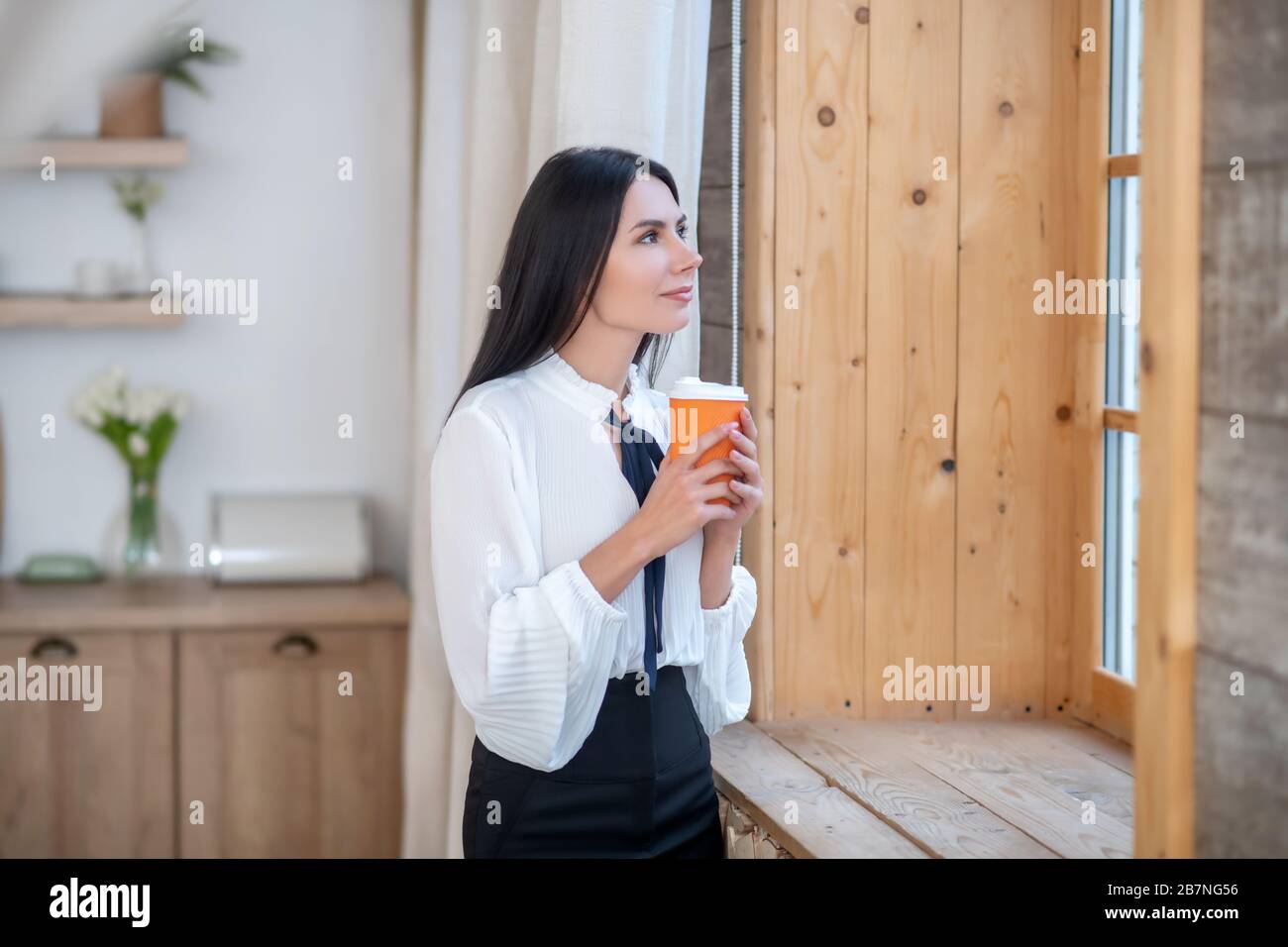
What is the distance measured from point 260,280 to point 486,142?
1.14m

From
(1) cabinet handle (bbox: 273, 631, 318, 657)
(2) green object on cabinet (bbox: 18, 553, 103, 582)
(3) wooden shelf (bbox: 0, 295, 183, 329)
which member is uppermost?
(3) wooden shelf (bbox: 0, 295, 183, 329)

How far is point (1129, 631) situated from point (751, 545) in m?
0.53

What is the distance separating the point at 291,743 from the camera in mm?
2555

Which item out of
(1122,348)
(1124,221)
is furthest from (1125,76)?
(1122,348)

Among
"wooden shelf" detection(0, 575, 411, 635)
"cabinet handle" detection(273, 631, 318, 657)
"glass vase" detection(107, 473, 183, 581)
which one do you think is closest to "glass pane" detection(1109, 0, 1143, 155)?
"wooden shelf" detection(0, 575, 411, 635)

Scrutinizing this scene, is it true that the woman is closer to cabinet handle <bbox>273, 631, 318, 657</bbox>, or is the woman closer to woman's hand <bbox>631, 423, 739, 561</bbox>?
woman's hand <bbox>631, 423, 739, 561</bbox>

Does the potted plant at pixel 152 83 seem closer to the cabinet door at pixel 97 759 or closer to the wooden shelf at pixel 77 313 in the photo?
the wooden shelf at pixel 77 313

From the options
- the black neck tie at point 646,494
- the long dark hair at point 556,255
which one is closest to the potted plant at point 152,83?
the long dark hair at point 556,255

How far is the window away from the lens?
1781 millimetres

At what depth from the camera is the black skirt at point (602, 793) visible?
1.29 meters

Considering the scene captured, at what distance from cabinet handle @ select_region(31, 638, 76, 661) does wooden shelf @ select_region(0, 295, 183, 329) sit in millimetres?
626

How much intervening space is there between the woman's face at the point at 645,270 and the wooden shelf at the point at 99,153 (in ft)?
5.48
